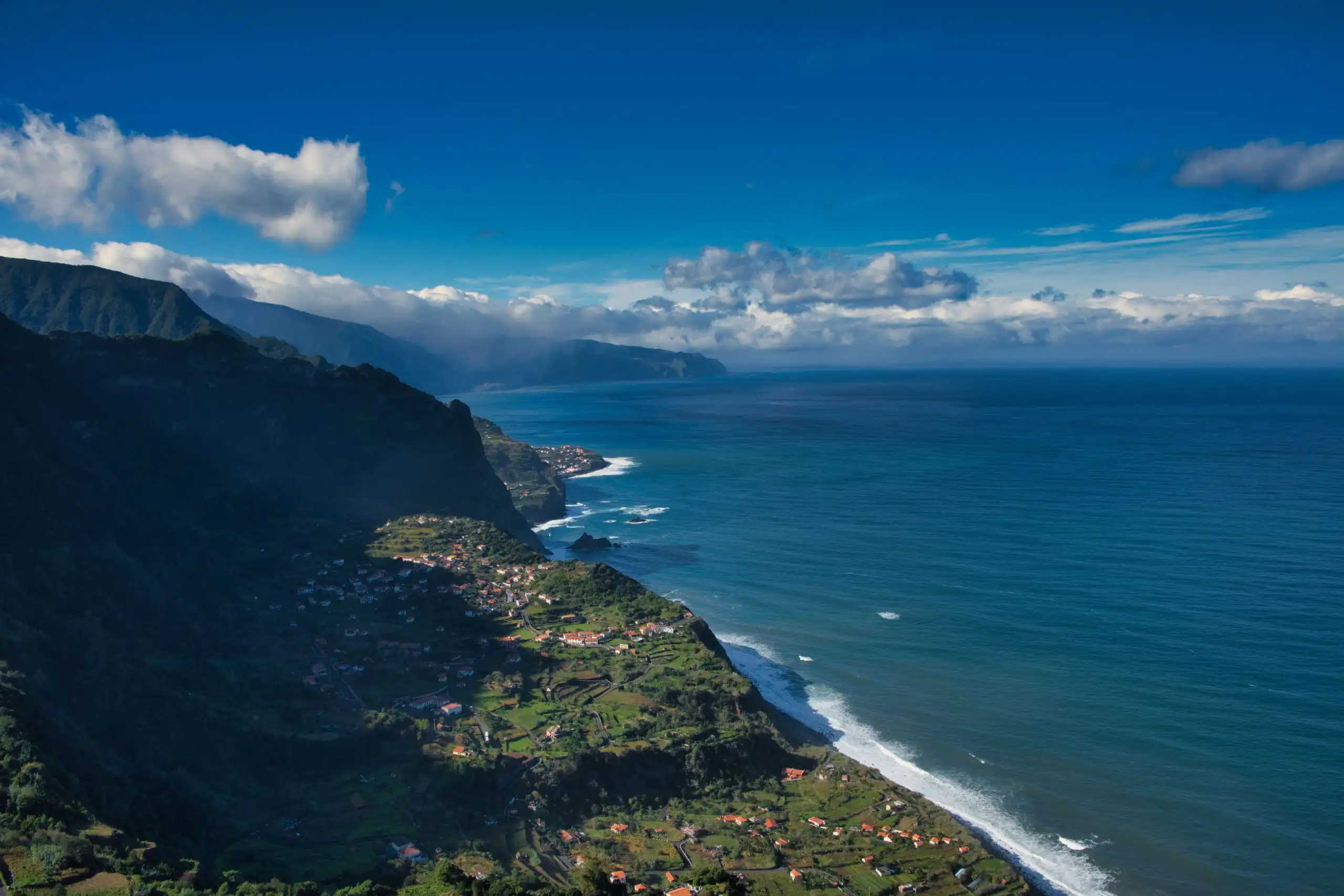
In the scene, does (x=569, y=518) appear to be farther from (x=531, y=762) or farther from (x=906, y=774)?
(x=906, y=774)

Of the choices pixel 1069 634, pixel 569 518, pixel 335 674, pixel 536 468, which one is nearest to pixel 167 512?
pixel 335 674

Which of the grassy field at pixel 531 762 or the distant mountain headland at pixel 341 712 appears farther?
the grassy field at pixel 531 762

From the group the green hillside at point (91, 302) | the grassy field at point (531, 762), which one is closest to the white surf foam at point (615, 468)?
the green hillside at point (91, 302)

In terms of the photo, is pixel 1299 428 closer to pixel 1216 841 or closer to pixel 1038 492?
pixel 1038 492

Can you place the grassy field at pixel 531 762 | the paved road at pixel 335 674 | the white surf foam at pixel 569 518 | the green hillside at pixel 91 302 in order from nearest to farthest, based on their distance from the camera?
the grassy field at pixel 531 762
the paved road at pixel 335 674
the white surf foam at pixel 569 518
the green hillside at pixel 91 302

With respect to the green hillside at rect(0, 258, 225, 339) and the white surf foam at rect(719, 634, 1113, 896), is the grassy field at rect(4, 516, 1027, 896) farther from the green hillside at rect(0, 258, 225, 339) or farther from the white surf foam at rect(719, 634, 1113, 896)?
the green hillside at rect(0, 258, 225, 339)

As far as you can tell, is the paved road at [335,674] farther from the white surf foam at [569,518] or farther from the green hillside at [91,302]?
the green hillside at [91,302]

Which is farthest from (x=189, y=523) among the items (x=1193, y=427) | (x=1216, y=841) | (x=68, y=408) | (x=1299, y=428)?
(x=1299, y=428)
